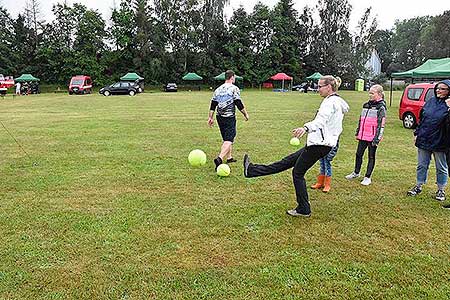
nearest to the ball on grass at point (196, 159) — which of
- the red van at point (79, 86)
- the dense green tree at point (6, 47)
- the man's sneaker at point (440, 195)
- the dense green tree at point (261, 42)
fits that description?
the man's sneaker at point (440, 195)

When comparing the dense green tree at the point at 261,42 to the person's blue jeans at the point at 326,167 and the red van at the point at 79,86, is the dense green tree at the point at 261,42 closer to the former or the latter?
the red van at the point at 79,86

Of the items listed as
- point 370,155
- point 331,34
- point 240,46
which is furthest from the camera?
point 331,34

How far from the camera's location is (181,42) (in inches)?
1935

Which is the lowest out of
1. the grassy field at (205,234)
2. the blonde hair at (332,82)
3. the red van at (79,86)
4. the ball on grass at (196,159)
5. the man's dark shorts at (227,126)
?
the grassy field at (205,234)

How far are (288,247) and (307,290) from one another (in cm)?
77

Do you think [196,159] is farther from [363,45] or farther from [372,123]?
[363,45]

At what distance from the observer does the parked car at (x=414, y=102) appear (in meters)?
12.7

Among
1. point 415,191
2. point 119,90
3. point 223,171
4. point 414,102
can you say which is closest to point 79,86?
point 119,90

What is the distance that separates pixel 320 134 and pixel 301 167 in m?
0.45

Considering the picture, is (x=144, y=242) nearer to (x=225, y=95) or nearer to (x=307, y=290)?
(x=307, y=290)

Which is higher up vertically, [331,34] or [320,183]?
[331,34]

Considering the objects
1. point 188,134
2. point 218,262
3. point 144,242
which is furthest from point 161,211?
point 188,134

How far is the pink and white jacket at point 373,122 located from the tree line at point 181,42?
142 ft

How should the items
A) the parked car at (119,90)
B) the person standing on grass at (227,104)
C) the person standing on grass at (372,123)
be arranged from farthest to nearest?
1. the parked car at (119,90)
2. the person standing on grass at (227,104)
3. the person standing on grass at (372,123)
